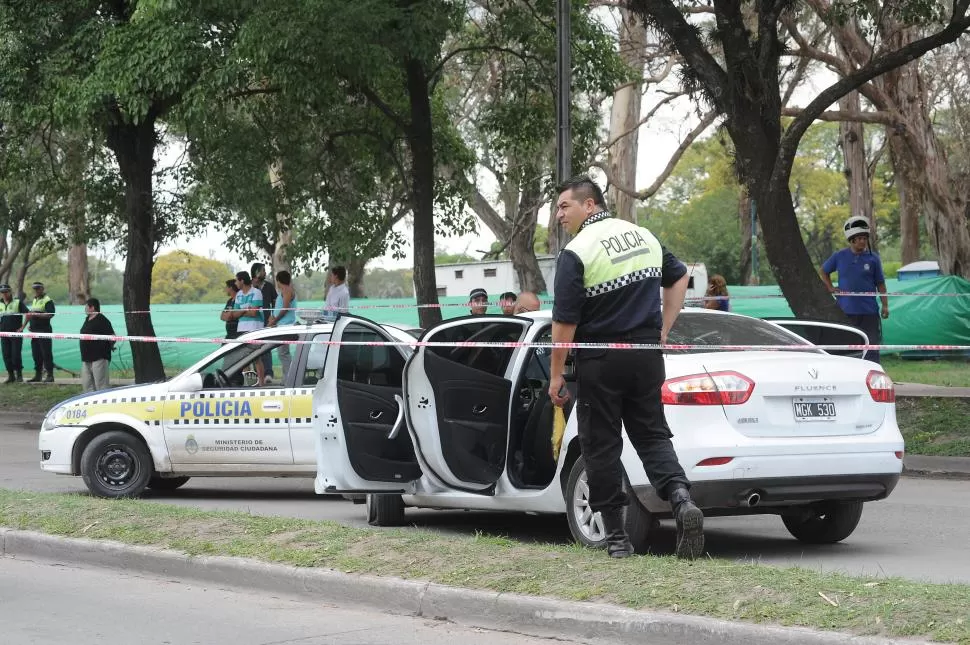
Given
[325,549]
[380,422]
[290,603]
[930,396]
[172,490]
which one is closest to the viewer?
[290,603]

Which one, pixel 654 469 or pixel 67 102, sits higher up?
pixel 67 102

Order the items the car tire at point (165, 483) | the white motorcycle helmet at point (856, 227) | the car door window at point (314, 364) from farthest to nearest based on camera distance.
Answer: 1. the white motorcycle helmet at point (856, 227)
2. the car tire at point (165, 483)
3. the car door window at point (314, 364)

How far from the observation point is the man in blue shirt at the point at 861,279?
591 inches

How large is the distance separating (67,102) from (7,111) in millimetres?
1545

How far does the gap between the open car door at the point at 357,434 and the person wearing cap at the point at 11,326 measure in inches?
675

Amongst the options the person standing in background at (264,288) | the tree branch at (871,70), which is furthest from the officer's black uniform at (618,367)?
the person standing in background at (264,288)

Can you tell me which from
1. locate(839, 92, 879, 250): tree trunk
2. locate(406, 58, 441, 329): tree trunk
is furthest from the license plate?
locate(839, 92, 879, 250): tree trunk

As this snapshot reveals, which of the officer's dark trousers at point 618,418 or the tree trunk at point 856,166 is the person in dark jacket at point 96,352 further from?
the tree trunk at point 856,166

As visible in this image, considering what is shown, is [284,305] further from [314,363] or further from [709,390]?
[709,390]

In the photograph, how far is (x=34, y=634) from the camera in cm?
644

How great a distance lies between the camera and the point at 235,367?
39.2ft

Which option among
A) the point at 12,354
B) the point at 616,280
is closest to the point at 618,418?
the point at 616,280

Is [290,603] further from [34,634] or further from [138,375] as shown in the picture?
[138,375]

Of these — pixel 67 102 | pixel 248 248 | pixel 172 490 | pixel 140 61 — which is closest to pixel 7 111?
pixel 67 102
